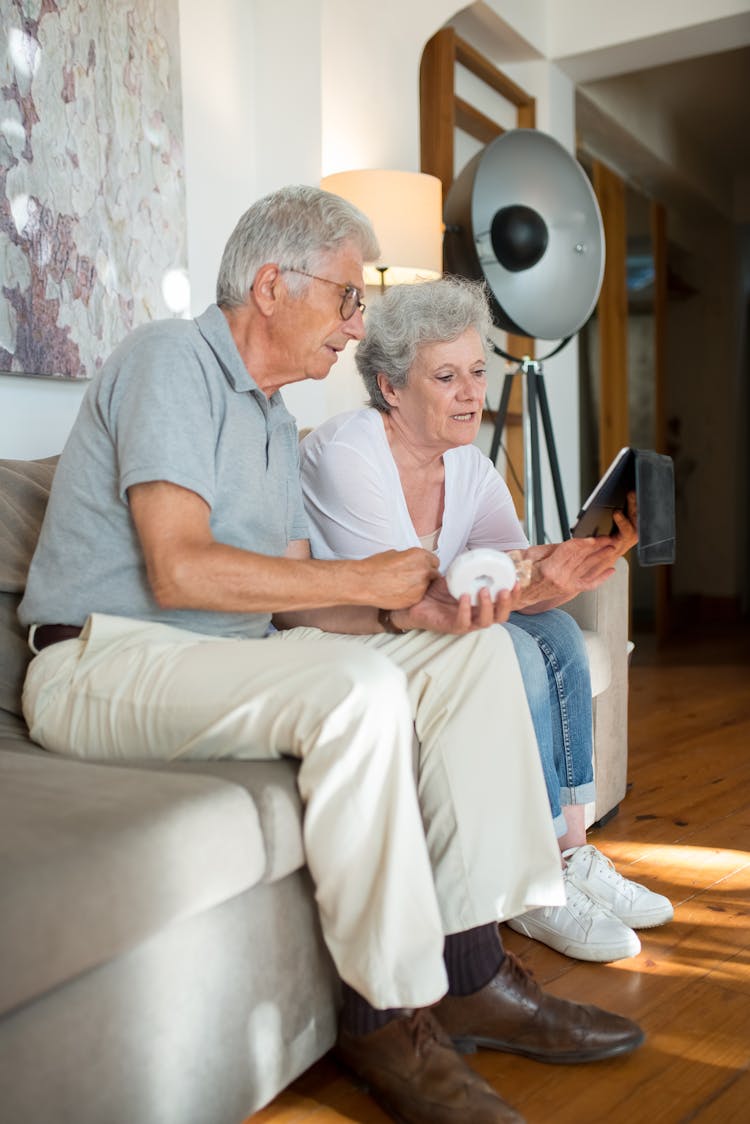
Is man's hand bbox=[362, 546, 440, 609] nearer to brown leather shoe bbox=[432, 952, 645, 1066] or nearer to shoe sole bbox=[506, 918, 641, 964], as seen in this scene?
brown leather shoe bbox=[432, 952, 645, 1066]

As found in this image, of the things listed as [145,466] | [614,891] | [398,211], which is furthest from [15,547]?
[398,211]

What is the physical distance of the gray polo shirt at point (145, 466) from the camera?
1.42 meters

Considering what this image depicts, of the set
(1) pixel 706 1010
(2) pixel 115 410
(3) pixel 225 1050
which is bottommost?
(1) pixel 706 1010

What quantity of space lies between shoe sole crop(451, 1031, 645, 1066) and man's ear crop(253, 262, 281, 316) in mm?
1027

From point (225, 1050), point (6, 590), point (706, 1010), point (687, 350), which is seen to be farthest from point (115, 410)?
point (687, 350)

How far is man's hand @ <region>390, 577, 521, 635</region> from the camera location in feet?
5.00

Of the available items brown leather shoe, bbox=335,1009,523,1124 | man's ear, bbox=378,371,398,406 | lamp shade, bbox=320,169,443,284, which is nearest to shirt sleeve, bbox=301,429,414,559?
man's ear, bbox=378,371,398,406

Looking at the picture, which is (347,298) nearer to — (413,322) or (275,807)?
(413,322)

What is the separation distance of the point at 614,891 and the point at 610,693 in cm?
65

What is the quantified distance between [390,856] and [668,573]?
18.8 ft

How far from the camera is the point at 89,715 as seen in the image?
1420 mm

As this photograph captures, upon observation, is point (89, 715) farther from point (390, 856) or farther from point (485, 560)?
point (485, 560)

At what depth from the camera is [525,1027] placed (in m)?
1.43

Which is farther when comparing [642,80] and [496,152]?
[642,80]
